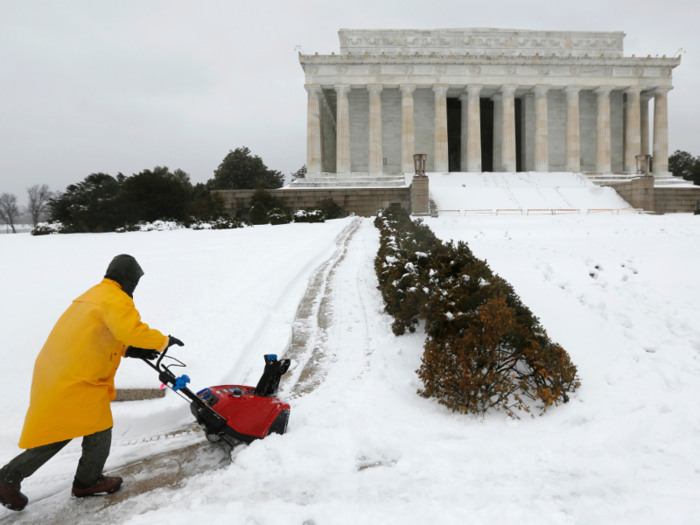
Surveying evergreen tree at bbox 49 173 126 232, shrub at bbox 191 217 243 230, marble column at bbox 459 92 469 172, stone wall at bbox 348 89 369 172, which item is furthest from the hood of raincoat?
stone wall at bbox 348 89 369 172

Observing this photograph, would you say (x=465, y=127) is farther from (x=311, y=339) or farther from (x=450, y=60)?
(x=311, y=339)

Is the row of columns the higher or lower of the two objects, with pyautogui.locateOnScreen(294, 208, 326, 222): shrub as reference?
higher

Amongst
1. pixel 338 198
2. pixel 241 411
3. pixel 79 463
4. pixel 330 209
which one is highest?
pixel 338 198

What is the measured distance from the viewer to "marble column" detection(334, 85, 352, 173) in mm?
39875

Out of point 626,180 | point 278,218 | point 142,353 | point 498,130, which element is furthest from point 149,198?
point 626,180

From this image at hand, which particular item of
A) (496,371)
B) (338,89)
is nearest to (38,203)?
(338,89)

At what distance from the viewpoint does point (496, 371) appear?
4.57 meters

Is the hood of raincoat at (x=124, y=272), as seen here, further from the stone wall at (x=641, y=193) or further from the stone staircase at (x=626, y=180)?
the stone staircase at (x=626, y=180)

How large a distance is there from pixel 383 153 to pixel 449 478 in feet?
142

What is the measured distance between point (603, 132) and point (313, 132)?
29.2m

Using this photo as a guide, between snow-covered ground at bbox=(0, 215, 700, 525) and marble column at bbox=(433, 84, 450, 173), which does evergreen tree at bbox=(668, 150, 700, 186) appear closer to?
marble column at bbox=(433, 84, 450, 173)

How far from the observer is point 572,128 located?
40562 mm

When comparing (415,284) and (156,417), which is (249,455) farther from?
(415,284)

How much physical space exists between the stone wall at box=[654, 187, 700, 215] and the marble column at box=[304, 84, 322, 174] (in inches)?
1161
